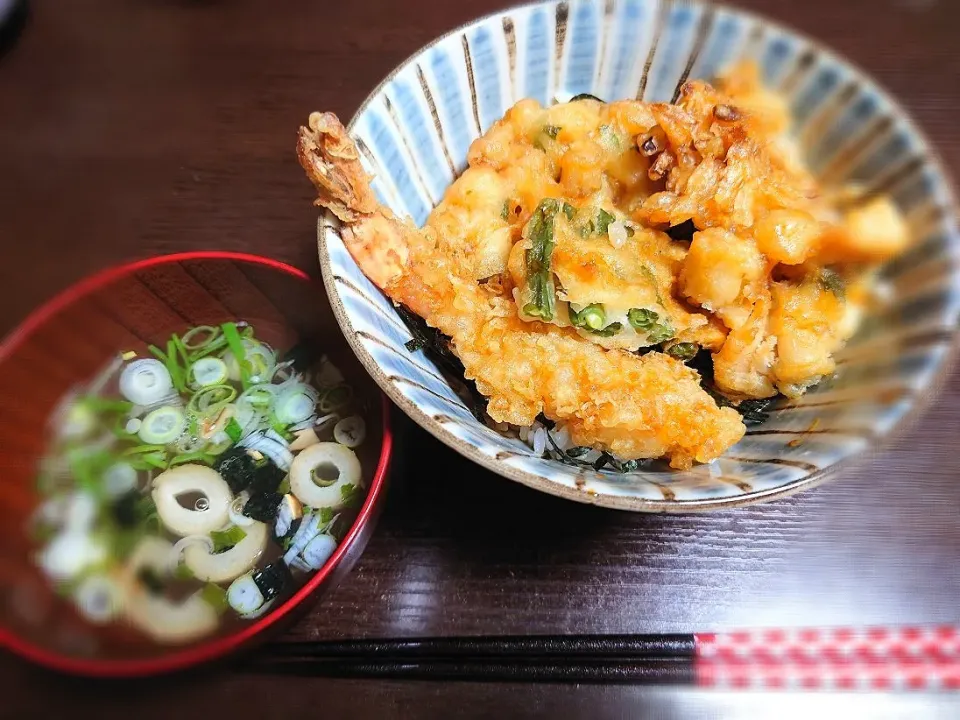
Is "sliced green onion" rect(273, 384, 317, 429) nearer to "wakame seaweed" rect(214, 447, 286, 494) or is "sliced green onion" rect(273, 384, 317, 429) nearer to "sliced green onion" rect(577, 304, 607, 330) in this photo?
"wakame seaweed" rect(214, 447, 286, 494)

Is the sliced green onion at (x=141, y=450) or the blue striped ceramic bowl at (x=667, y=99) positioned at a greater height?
the blue striped ceramic bowl at (x=667, y=99)

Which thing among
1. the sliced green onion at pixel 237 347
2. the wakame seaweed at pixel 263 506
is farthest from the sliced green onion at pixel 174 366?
the wakame seaweed at pixel 263 506

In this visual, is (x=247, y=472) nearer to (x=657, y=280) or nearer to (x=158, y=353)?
(x=158, y=353)

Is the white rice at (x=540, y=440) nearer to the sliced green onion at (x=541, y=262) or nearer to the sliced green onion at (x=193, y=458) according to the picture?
the sliced green onion at (x=541, y=262)

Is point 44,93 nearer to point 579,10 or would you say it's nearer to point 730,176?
point 579,10

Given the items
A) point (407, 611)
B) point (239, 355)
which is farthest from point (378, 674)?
point (239, 355)

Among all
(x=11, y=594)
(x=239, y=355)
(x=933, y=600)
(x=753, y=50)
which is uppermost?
(x=753, y=50)
